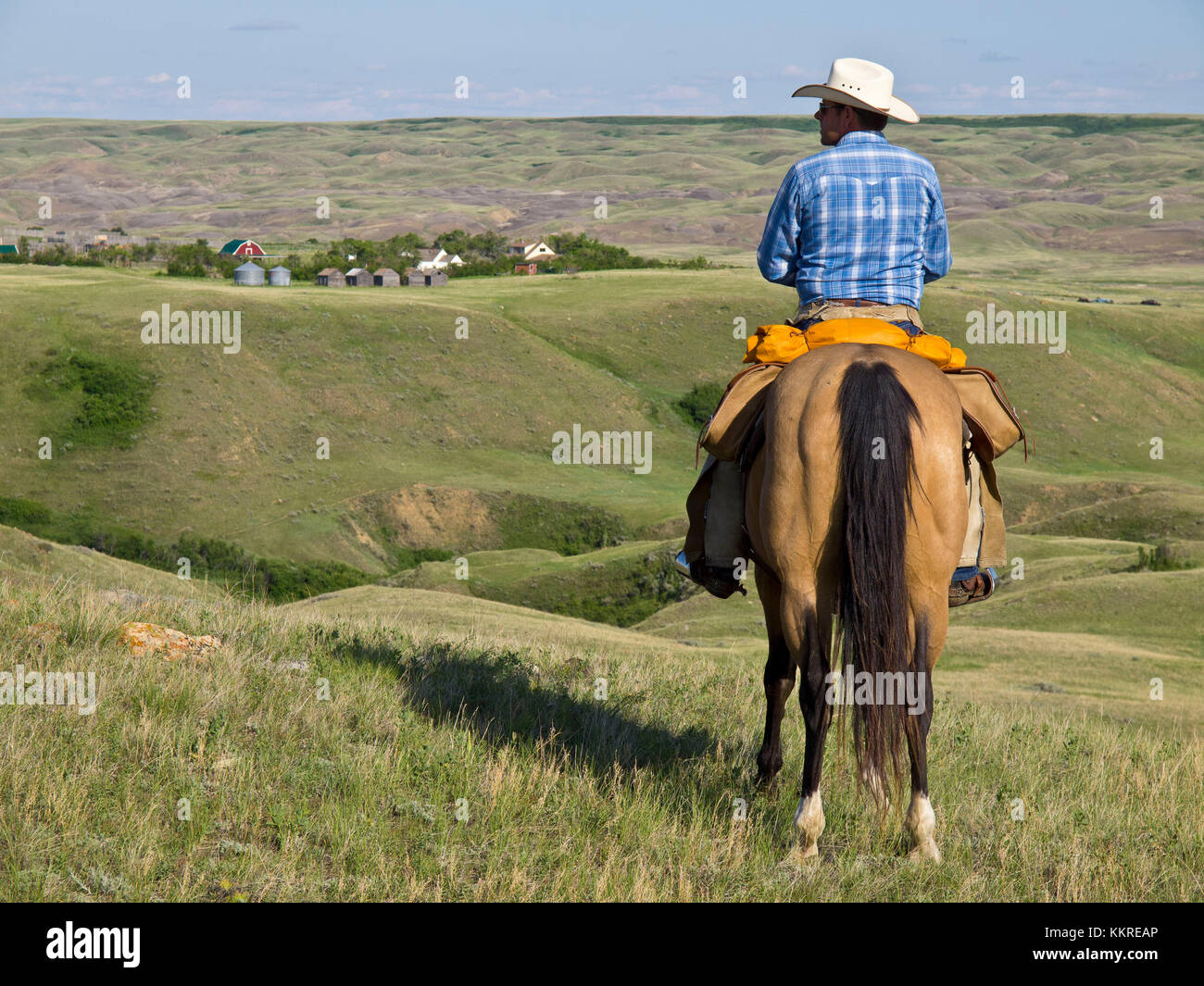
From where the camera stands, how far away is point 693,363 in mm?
72625

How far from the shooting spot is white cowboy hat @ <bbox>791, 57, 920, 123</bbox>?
698 cm

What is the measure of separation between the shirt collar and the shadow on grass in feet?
13.7

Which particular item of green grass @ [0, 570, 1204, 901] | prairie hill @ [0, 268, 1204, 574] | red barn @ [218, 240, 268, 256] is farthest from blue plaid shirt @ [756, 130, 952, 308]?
→ red barn @ [218, 240, 268, 256]

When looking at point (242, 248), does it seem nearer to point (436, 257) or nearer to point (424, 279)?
point (436, 257)

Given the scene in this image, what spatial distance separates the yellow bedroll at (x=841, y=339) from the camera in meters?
6.90

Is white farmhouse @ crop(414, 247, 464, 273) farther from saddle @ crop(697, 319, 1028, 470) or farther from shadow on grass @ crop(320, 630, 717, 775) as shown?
saddle @ crop(697, 319, 1028, 470)

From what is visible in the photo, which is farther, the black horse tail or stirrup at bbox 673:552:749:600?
stirrup at bbox 673:552:749:600

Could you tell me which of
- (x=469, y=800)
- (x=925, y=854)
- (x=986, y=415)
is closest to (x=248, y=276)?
(x=469, y=800)

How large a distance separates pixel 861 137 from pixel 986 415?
1872 mm

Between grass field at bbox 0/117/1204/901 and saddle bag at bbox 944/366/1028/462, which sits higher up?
saddle bag at bbox 944/366/1028/462

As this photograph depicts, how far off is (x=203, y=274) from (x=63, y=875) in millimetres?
96627

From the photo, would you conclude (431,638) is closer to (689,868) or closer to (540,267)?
(689,868)

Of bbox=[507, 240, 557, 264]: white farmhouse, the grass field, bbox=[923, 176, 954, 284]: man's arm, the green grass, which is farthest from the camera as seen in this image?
bbox=[507, 240, 557, 264]: white farmhouse

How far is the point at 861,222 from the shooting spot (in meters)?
7.06
